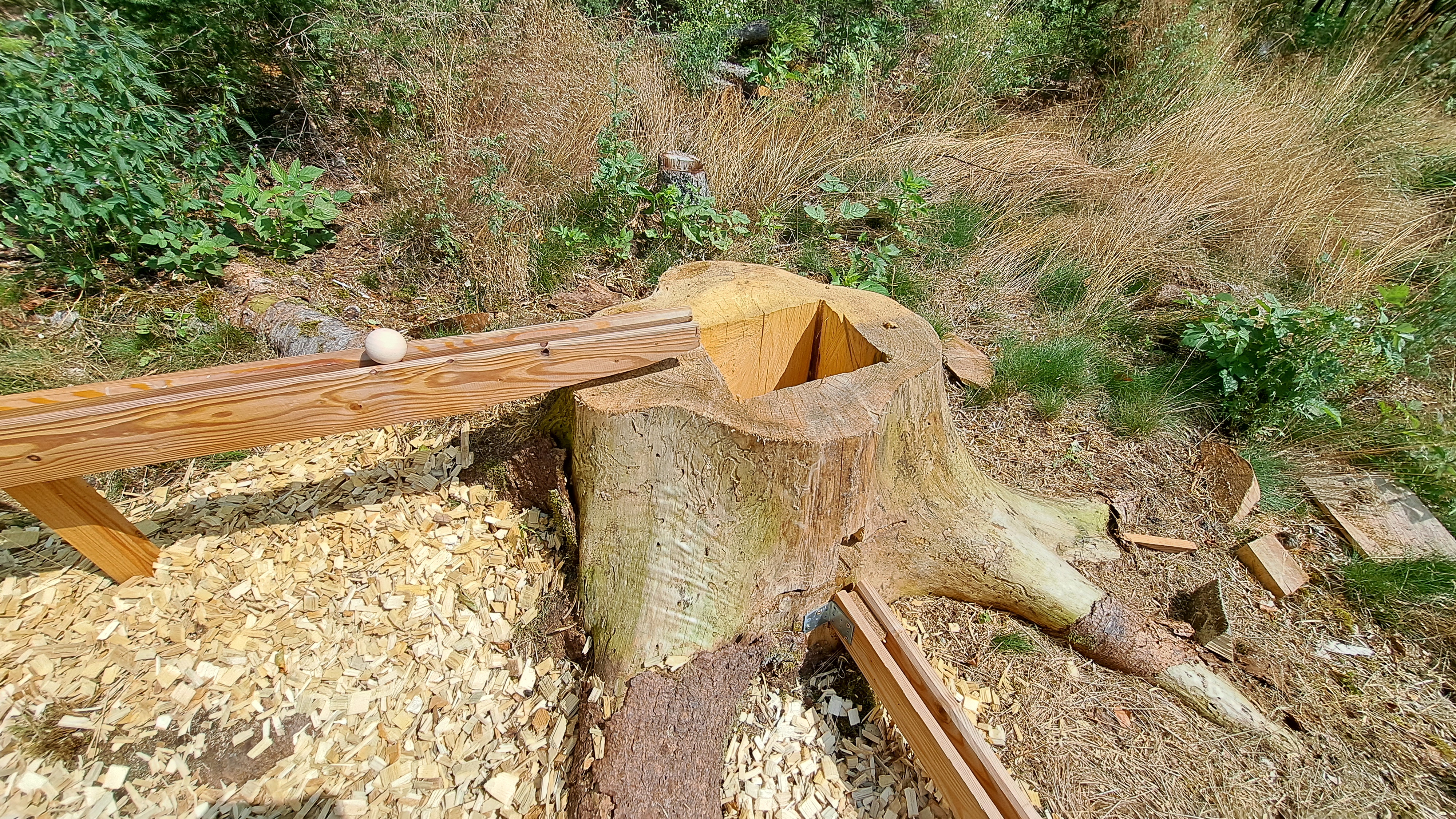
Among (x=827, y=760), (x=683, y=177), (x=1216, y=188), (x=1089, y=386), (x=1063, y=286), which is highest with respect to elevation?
(x=683, y=177)

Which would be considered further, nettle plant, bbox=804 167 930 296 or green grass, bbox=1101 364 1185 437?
nettle plant, bbox=804 167 930 296

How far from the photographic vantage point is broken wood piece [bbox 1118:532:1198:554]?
7.25ft

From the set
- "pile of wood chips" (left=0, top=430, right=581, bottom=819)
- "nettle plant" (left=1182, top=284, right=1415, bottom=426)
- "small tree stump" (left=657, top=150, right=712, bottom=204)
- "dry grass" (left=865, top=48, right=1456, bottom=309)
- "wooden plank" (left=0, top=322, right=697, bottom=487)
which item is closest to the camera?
"wooden plank" (left=0, top=322, right=697, bottom=487)

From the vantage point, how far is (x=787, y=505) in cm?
152

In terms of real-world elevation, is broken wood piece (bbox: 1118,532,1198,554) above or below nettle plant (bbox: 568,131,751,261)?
below

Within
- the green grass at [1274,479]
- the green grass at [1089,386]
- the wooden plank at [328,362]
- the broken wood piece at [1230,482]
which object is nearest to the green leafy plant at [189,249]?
the wooden plank at [328,362]

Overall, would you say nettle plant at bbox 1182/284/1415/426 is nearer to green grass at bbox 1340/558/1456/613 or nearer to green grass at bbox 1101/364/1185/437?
green grass at bbox 1101/364/1185/437

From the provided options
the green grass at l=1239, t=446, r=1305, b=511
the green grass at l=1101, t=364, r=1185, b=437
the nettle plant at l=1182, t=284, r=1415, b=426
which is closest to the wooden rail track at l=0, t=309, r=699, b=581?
the green grass at l=1101, t=364, r=1185, b=437

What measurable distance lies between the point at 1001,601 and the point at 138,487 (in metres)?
2.96

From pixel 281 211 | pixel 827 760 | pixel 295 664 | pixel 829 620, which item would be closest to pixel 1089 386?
pixel 829 620

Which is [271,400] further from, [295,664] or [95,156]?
[95,156]

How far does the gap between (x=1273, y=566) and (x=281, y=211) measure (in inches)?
180

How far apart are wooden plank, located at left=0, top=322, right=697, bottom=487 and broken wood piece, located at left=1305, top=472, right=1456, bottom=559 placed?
2.74 m

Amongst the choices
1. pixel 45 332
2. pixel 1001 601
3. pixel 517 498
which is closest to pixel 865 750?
pixel 1001 601
